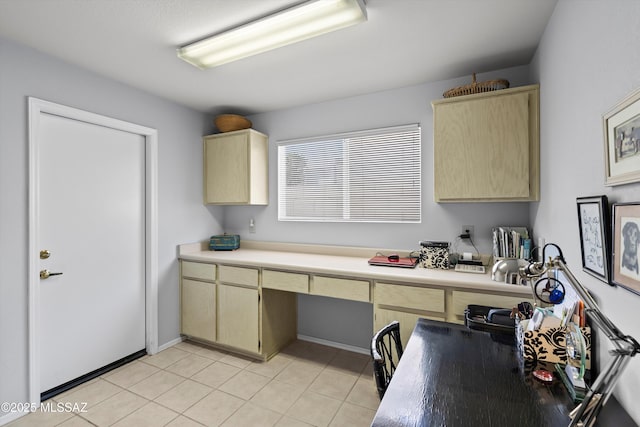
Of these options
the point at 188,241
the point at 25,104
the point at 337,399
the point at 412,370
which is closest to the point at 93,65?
the point at 25,104

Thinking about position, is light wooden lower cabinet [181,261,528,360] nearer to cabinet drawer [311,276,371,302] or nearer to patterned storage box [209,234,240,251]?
cabinet drawer [311,276,371,302]

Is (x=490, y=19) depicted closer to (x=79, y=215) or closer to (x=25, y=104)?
(x=25, y=104)

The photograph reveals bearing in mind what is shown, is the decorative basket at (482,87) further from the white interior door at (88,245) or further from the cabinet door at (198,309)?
the white interior door at (88,245)

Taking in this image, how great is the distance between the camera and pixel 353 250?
9.70 ft

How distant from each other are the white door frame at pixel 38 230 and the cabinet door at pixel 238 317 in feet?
2.20

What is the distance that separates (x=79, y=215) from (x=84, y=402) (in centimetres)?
140

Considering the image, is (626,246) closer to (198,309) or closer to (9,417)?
(198,309)

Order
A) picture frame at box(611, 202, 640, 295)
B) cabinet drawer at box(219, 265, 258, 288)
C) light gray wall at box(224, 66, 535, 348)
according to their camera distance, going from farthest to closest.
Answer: cabinet drawer at box(219, 265, 258, 288), light gray wall at box(224, 66, 535, 348), picture frame at box(611, 202, 640, 295)

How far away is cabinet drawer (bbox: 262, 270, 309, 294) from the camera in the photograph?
8.30 ft

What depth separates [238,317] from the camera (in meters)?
2.82

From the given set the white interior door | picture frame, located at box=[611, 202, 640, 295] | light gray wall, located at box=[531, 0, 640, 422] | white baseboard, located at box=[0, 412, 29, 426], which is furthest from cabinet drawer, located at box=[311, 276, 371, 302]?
white baseboard, located at box=[0, 412, 29, 426]

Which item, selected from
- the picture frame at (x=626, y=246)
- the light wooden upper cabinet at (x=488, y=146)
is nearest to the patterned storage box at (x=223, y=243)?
the light wooden upper cabinet at (x=488, y=146)

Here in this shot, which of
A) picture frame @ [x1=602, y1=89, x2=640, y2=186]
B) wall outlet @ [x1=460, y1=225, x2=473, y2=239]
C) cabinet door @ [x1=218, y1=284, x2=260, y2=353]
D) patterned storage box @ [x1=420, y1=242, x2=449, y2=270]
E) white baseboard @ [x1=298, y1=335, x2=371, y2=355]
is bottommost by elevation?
white baseboard @ [x1=298, y1=335, x2=371, y2=355]

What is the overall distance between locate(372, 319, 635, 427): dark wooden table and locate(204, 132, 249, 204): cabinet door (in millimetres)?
2408
